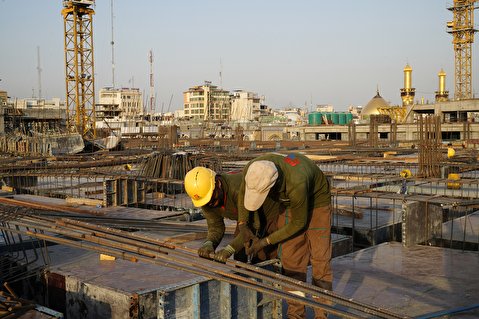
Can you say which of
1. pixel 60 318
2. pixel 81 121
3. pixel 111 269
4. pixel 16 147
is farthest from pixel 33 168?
pixel 81 121

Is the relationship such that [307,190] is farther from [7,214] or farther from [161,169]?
[161,169]

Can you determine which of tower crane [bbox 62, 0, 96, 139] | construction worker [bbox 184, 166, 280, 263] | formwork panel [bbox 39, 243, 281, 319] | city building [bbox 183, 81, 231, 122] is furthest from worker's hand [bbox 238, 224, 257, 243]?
city building [bbox 183, 81, 231, 122]

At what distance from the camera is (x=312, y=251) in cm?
505

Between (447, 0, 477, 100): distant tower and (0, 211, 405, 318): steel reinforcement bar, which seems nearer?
(0, 211, 405, 318): steel reinforcement bar

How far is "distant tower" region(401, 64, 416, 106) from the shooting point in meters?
58.2

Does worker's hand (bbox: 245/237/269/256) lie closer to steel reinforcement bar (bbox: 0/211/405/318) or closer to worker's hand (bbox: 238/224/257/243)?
worker's hand (bbox: 238/224/257/243)

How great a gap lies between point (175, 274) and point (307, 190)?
2127mm

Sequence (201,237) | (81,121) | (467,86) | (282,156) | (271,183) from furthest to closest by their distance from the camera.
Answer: (467,86) < (81,121) < (201,237) < (282,156) < (271,183)

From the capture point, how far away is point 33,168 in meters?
17.9

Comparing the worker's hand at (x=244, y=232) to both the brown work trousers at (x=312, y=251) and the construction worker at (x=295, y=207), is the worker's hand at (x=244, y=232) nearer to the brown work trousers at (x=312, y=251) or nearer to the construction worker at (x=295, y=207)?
the construction worker at (x=295, y=207)

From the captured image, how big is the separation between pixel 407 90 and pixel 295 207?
57.7 metres

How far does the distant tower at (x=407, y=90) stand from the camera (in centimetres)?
5822

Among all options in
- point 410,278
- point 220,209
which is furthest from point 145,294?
point 410,278

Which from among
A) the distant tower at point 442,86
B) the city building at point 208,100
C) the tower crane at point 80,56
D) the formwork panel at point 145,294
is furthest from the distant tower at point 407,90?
A: the city building at point 208,100
